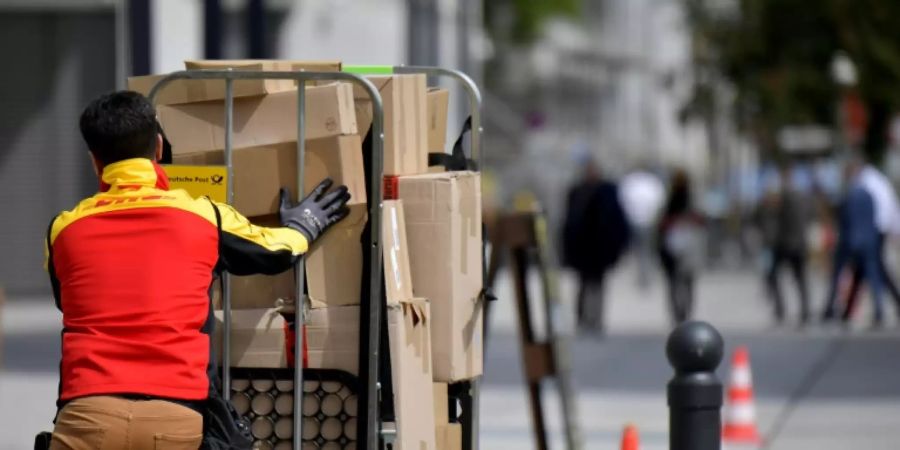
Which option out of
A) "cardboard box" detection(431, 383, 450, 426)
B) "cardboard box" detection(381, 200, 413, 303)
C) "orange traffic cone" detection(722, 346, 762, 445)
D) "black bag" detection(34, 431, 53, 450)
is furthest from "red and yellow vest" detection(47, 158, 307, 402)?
"orange traffic cone" detection(722, 346, 762, 445)

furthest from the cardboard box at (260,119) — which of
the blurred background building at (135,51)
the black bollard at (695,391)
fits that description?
the blurred background building at (135,51)

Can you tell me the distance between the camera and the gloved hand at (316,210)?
5301 millimetres

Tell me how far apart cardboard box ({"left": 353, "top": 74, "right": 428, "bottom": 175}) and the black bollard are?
1.00 m

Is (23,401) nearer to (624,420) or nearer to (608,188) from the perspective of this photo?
(624,420)

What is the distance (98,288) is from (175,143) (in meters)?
0.87

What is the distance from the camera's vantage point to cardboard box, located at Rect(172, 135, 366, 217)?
543 centimetres

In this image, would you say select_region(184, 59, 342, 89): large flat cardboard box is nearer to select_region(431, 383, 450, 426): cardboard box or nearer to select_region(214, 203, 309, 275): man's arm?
select_region(214, 203, 309, 275): man's arm

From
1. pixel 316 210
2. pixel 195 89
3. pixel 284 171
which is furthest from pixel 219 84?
pixel 316 210

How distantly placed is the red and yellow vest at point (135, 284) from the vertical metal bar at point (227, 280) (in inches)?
18.4

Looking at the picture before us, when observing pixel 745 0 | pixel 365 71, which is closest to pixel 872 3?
pixel 745 0

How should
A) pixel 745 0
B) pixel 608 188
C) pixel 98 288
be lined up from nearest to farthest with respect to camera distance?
pixel 98 288
pixel 608 188
pixel 745 0

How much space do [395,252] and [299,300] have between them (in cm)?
34

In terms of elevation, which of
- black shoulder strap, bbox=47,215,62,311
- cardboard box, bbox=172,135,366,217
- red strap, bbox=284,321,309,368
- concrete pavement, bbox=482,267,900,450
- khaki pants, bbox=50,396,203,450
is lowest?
concrete pavement, bbox=482,267,900,450

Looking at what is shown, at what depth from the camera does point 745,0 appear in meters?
39.3
